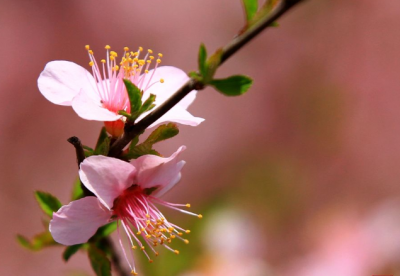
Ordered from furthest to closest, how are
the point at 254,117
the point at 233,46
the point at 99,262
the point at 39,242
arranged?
the point at 254,117, the point at 39,242, the point at 99,262, the point at 233,46

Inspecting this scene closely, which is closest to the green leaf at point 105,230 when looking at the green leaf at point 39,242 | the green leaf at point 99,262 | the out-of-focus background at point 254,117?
the green leaf at point 99,262

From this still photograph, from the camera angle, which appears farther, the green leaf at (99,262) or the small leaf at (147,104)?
the green leaf at (99,262)

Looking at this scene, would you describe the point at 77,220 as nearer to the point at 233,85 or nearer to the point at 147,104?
the point at 147,104

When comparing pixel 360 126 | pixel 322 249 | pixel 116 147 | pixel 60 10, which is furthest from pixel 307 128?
pixel 116 147

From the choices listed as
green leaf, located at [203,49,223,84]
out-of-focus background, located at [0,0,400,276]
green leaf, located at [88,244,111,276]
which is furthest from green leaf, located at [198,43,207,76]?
out-of-focus background, located at [0,0,400,276]

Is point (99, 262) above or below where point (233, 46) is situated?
below

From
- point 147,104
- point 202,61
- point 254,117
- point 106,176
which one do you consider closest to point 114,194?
point 106,176

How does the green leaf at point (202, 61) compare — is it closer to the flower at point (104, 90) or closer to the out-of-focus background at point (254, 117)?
the flower at point (104, 90)
